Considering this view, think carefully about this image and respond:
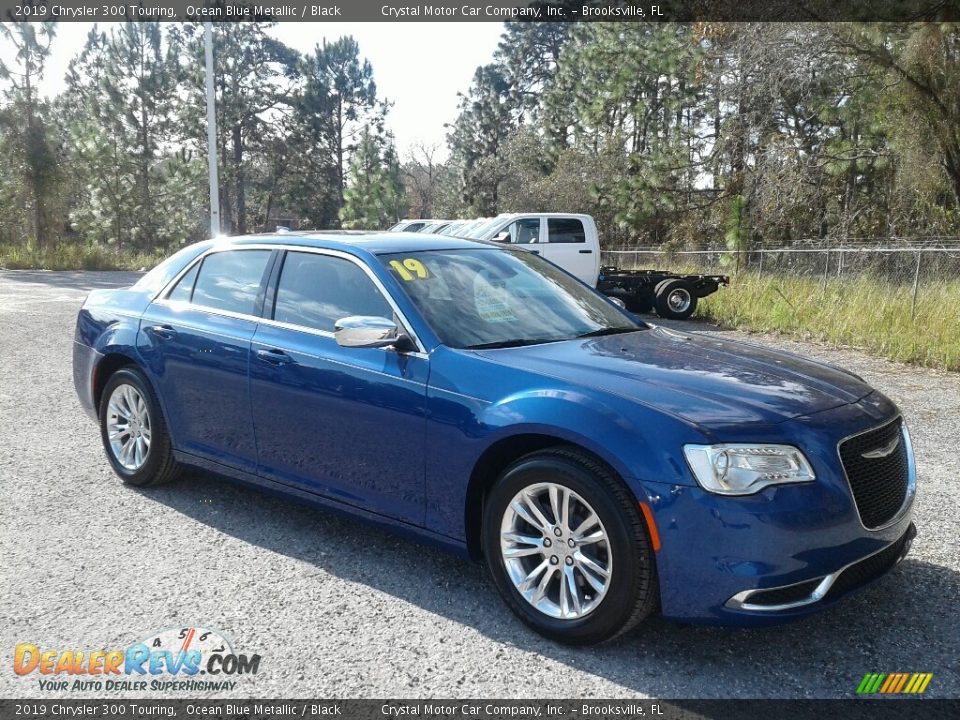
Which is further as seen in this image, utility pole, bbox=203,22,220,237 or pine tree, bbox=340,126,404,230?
pine tree, bbox=340,126,404,230

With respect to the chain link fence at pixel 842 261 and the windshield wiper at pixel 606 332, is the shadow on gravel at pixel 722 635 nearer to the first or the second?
the windshield wiper at pixel 606 332

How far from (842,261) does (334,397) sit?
16.0 m

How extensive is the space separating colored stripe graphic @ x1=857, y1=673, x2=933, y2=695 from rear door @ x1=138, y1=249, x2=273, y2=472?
309 cm

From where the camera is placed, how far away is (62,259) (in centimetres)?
3059

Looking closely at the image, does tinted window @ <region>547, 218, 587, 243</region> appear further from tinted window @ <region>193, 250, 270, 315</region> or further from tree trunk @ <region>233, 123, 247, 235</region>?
tree trunk @ <region>233, 123, 247, 235</region>

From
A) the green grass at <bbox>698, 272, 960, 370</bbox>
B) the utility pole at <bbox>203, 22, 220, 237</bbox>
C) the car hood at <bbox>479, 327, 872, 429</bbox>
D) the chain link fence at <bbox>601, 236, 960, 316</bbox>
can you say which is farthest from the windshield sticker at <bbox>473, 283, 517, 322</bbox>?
the utility pole at <bbox>203, 22, 220, 237</bbox>

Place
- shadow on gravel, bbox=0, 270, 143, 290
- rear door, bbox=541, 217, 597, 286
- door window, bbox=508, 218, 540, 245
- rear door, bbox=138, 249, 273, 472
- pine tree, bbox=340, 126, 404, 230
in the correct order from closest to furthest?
rear door, bbox=138, 249, 273, 472 < rear door, bbox=541, 217, 597, 286 < door window, bbox=508, 218, 540, 245 < shadow on gravel, bbox=0, 270, 143, 290 < pine tree, bbox=340, 126, 404, 230

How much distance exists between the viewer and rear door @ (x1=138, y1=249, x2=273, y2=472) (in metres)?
4.52

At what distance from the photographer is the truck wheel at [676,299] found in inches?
637

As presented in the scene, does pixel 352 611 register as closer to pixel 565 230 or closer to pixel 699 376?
pixel 699 376

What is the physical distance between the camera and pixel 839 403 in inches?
133

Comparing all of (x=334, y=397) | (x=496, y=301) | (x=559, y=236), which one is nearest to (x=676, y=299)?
(x=559, y=236)

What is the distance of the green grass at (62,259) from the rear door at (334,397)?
29.7m

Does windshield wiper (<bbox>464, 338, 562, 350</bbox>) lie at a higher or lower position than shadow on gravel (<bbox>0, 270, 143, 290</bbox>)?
higher
